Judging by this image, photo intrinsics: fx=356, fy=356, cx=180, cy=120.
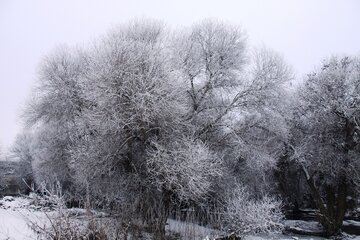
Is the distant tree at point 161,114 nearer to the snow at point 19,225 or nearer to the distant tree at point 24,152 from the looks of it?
the snow at point 19,225

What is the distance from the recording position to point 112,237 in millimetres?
8281

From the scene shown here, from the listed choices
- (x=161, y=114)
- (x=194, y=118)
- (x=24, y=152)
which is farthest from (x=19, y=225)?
(x=24, y=152)

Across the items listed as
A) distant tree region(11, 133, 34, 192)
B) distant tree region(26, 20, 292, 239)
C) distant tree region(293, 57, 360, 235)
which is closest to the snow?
distant tree region(26, 20, 292, 239)

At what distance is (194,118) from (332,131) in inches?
340

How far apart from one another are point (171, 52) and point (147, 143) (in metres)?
5.70

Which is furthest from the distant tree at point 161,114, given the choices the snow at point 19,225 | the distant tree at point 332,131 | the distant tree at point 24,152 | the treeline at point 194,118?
the distant tree at point 24,152

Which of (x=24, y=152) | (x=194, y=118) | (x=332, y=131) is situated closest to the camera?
(x=194, y=118)

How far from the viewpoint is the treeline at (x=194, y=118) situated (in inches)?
647

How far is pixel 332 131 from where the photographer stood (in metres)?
21.7

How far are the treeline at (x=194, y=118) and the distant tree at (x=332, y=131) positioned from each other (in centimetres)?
7

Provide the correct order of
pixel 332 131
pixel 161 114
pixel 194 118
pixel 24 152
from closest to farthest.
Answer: pixel 161 114 → pixel 194 118 → pixel 332 131 → pixel 24 152

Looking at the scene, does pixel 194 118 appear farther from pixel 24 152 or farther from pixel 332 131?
pixel 24 152

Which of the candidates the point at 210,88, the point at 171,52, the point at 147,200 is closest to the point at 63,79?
the point at 171,52

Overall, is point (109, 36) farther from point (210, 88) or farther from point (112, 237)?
point (112, 237)
